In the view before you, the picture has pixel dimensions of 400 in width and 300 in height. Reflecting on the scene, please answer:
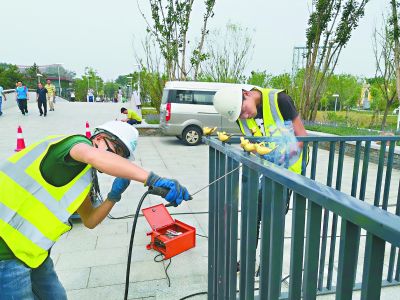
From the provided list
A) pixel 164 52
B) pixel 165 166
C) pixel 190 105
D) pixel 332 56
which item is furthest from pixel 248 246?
pixel 164 52

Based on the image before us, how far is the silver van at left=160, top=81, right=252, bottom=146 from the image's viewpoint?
32.0 ft

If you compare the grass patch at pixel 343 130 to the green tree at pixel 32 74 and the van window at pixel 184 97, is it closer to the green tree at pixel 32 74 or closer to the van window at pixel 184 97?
the van window at pixel 184 97

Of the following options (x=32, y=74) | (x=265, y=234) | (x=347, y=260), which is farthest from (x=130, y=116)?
(x=32, y=74)

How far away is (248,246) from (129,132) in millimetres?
835

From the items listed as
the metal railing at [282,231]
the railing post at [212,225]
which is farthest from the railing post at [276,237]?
the railing post at [212,225]

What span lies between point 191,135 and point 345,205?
367 inches

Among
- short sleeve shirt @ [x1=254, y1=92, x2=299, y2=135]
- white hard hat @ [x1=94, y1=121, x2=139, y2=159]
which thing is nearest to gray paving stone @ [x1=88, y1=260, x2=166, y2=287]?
white hard hat @ [x1=94, y1=121, x2=139, y2=159]

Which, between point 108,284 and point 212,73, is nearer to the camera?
point 108,284

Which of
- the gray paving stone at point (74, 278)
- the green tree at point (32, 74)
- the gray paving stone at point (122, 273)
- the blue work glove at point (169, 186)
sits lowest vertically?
the gray paving stone at point (74, 278)

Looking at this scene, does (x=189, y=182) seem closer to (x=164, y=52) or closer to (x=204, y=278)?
(x=204, y=278)

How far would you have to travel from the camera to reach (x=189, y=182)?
19.3 feet

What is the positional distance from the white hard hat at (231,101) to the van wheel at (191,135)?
24.5ft

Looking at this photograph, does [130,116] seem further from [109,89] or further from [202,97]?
[109,89]

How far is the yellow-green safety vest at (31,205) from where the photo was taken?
147 centimetres
